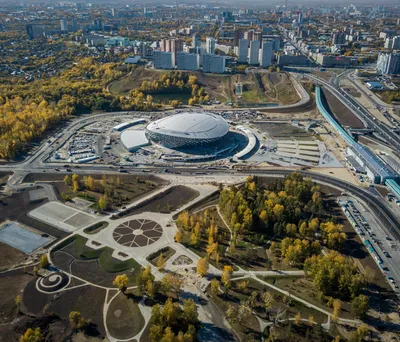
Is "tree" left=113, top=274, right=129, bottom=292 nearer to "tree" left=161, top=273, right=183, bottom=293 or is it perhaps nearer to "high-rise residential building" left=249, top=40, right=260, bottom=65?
"tree" left=161, top=273, right=183, bottom=293

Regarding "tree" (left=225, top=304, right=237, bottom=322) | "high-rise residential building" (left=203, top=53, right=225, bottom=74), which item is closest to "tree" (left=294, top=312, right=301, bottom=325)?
"tree" (left=225, top=304, right=237, bottom=322)

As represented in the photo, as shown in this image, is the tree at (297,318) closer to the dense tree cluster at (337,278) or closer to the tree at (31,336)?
the dense tree cluster at (337,278)

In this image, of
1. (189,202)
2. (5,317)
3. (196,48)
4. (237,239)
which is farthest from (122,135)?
(196,48)

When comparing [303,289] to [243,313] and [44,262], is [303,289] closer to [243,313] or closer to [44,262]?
[243,313]

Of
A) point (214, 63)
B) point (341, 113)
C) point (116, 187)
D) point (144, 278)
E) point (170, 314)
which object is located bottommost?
point (341, 113)

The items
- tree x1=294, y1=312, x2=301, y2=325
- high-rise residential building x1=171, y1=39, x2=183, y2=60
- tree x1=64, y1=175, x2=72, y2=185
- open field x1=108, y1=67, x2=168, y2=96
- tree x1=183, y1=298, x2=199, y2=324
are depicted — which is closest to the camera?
tree x1=183, y1=298, x2=199, y2=324

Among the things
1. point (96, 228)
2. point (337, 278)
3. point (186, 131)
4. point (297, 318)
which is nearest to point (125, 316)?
point (96, 228)

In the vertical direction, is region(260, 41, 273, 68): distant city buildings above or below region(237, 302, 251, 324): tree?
above
